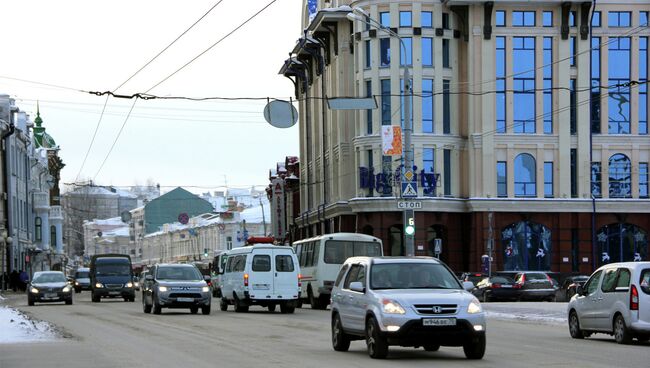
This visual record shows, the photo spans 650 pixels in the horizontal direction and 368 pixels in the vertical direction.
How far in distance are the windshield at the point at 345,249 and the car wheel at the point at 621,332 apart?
2216 centimetres

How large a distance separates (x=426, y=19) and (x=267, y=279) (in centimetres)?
3094

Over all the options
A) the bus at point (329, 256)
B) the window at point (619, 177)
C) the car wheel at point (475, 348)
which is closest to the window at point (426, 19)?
the window at point (619, 177)

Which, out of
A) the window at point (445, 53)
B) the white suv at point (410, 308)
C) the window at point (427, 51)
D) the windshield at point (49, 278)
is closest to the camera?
the white suv at point (410, 308)

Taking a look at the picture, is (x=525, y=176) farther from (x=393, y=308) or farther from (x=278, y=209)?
(x=393, y=308)

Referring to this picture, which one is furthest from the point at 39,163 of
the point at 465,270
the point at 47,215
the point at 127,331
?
the point at 127,331

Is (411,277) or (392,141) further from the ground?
(392,141)

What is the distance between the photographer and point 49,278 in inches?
1870

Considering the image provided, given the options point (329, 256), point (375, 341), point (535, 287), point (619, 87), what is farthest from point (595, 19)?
point (375, 341)

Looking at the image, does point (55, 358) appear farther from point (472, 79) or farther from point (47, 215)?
point (47, 215)

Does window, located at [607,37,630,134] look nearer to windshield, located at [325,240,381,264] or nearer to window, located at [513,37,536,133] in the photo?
window, located at [513,37,536,133]

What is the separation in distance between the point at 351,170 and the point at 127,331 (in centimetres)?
4432

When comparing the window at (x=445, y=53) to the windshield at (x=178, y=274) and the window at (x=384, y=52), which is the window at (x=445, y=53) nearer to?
the window at (x=384, y=52)

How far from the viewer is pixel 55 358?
18391mm

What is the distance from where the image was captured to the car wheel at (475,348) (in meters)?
17.3
